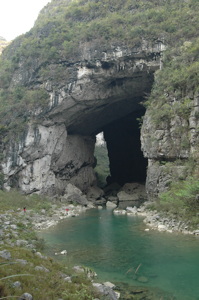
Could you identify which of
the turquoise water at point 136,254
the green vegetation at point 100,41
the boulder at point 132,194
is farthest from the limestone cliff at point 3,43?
the turquoise water at point 136,254

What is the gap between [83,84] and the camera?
2962cm

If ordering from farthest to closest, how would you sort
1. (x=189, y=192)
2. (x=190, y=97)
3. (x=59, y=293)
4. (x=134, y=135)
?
(x=134, y=135), (x=190, y=97), (x=189, y=192), (x=59, y=293)

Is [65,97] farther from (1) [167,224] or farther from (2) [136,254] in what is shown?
(2) [136,254]

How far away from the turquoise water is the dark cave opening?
28.5 meters

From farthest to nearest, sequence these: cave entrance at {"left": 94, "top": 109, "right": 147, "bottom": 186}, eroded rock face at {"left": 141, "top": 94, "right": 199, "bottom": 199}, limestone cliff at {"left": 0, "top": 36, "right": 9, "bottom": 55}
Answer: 1. limestone cliff at {"left": 0, "top": 36, "right": 9, "bottom": 55}
2. cave entrance at {"left": 94, "top": 109, "right": 147, "bottom": 186}
3. eroded rock face at {"left": 141, "top": 94, "right": 199, "bottom": 199}

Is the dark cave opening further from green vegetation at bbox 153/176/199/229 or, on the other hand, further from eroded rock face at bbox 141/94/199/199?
green vegetation at bbox 153/176/199/229

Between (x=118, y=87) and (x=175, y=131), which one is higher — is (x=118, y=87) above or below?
above

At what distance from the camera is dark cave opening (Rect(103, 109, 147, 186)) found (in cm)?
4444

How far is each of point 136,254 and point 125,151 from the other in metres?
37.1

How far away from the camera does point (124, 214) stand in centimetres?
2281

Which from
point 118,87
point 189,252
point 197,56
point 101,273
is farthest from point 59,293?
point 118,87

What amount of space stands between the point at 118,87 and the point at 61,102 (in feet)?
23.0

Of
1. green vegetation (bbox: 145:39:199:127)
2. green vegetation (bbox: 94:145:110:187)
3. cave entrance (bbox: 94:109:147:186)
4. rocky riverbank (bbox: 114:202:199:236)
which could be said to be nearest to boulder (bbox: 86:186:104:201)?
cave entrance (bbox: 94:109:147:186)

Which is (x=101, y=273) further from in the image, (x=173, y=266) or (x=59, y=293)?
(x=59, y=293)
